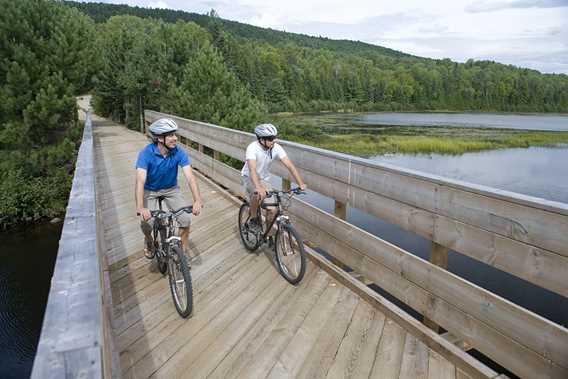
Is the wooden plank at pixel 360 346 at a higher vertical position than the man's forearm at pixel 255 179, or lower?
lower

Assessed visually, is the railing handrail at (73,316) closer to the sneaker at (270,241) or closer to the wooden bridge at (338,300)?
the wooden bridge at (338,300)

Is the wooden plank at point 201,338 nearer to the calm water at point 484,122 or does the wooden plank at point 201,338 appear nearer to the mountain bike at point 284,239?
the mountain bike at point 284,239

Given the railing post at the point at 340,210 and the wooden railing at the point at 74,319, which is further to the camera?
the railing post at the point at 340,210

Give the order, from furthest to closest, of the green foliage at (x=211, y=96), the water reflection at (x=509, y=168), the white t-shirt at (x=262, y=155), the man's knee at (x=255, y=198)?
the water reflection at (x=509, y=168) → the green foliage at (x=211, y=96) → the man's knee at (x=255, y=198) → the white t-shirt at (x=262, y=155)

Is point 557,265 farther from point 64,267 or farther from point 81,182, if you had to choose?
point 81,182

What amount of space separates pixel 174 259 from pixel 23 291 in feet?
40.4

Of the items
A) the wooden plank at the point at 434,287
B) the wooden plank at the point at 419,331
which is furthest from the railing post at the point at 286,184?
the wooden plank at the point at 419,331

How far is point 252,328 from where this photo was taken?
3.77m

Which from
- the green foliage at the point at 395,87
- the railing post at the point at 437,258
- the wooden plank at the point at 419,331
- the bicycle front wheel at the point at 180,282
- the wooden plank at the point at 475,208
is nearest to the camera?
the wooden plank at the point at 475,208

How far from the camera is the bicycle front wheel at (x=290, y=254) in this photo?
4484 mm

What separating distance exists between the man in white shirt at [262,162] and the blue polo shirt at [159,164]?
77 centimetres

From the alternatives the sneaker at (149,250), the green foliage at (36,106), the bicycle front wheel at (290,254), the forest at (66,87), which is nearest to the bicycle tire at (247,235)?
the bicycle front wheel at (290,254)

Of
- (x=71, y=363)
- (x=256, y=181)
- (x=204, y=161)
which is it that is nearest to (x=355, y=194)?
(x=256, y=181)

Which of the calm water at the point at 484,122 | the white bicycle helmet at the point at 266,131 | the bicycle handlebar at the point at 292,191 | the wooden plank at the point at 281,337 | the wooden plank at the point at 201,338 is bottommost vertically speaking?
the calm water at the point at 484,122
